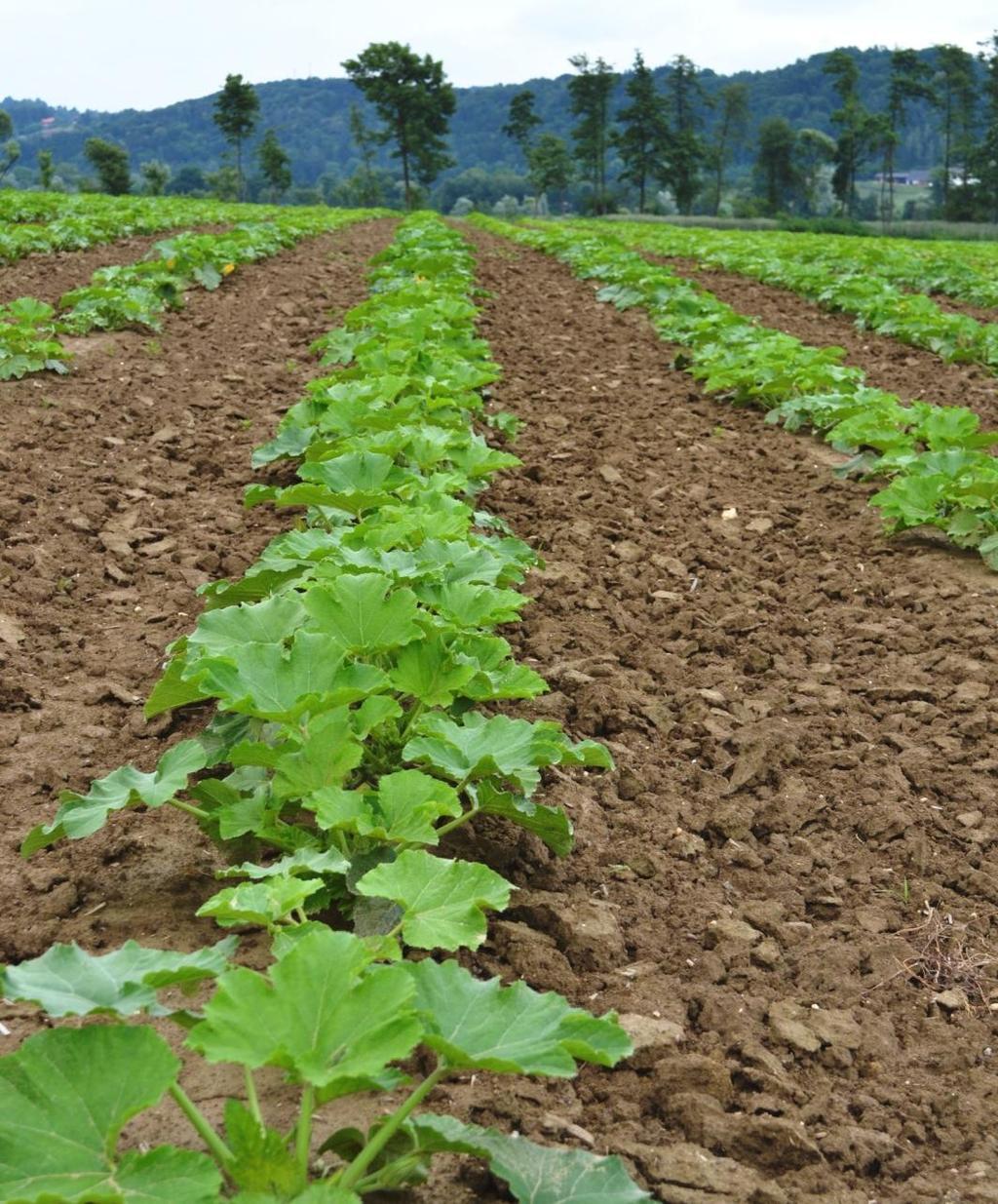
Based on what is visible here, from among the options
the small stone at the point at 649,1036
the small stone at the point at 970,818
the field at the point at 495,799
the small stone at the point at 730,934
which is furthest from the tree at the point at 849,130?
the small stone at the point at 649,1036

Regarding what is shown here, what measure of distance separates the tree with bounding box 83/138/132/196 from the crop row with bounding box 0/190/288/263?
34812 millimetres

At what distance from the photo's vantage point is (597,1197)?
155 centimetres

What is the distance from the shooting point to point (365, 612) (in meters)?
2.69

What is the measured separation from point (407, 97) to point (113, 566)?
63.4 m

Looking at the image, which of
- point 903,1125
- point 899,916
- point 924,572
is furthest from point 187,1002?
point 924,572

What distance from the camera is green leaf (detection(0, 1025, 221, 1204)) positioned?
133 cm

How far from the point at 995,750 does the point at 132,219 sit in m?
18.3

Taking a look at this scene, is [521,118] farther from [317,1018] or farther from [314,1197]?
[314,1197]

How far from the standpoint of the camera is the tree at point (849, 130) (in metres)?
61.0

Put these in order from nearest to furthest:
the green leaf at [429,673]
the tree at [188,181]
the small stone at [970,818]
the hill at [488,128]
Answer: the green leaf at [429,673]
the small stone at [970,818]
the tree at [188,181]
the hill at [488,128]

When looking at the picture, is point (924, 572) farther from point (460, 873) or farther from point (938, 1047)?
point (460, 873)

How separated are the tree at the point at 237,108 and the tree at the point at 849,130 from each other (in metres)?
32.2

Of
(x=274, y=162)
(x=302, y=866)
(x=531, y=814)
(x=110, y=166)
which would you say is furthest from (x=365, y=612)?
(x=274, y=162)

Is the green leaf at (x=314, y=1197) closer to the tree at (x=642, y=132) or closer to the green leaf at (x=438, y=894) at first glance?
the green leaf at (x=438, y=894)
